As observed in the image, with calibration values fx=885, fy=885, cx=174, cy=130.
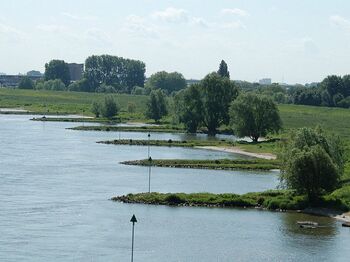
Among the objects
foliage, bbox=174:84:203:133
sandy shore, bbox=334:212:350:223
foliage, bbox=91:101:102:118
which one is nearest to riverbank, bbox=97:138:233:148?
foliage, bbox=174:84:203:133

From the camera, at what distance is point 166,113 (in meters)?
167

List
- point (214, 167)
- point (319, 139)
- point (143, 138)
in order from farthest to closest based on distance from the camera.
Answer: point (143, 138), point (214, 167), point (319, 139)

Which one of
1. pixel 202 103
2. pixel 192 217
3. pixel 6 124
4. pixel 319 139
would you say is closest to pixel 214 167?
pixel 319 139

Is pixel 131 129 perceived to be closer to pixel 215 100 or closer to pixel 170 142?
pixel 215 100

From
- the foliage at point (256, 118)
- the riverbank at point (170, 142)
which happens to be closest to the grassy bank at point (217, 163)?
the riverbank at point (170, 142)

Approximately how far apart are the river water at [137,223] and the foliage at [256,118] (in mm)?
34866

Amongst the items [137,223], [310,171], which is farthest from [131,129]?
[137,223]

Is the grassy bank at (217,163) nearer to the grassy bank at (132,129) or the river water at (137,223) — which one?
the river water at (137,223)

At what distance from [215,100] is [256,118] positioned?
18003 millimetres

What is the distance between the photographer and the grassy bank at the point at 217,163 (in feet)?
295

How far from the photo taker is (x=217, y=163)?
9212 cm

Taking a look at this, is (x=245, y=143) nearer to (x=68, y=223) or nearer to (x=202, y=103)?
(x=202, y=103)

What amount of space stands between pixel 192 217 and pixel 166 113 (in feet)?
354

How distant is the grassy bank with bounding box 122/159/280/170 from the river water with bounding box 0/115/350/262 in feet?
10.3
